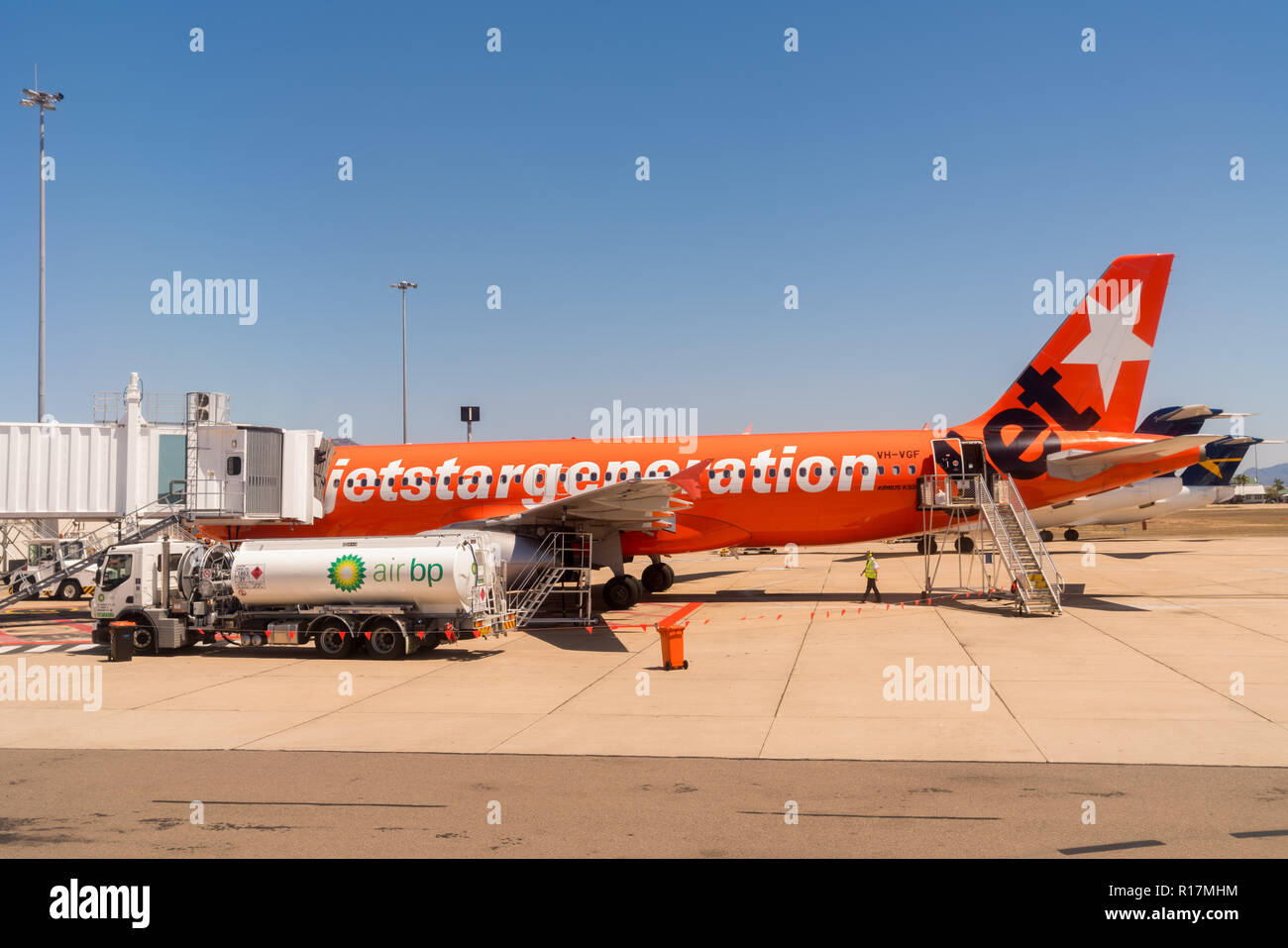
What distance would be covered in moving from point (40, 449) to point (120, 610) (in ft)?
23.1

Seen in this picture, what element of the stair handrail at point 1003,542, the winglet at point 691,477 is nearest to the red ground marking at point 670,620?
the winglet at point 691,477

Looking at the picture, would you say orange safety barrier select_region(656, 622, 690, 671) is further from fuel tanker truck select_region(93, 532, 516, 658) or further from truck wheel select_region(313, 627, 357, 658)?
truck wheel select_region(313, 627, 357, 658)

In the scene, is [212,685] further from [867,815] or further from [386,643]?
[867,815]

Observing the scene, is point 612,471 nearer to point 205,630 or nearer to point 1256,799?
point 205,630

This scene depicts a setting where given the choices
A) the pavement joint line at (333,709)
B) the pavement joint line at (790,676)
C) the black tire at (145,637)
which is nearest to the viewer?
the pavement joint line at (790,676)

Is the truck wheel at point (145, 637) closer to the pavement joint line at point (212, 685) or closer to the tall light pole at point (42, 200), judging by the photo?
the pavement joint line at point (212, 685)

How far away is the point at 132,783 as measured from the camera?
34.2 ft

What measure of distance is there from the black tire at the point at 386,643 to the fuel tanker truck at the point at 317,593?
2 cm

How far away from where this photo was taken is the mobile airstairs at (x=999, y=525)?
24.6 m

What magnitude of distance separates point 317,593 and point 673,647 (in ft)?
25.8

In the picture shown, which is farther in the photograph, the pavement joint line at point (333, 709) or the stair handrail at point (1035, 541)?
the stair handrail at point (1035, 541)

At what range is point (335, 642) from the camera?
65.4ft

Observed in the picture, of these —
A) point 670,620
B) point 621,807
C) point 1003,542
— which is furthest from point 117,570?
point 1003,542
